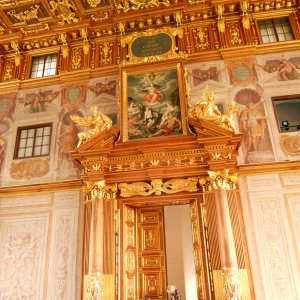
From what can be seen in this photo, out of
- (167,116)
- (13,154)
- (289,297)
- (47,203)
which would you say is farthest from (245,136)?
(13,154)

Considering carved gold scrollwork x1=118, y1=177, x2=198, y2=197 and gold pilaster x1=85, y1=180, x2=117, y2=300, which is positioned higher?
carved gold scrollwork x1=118, y1=177, x2=198, y2=197

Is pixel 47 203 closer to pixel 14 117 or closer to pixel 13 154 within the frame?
pixel 13 154

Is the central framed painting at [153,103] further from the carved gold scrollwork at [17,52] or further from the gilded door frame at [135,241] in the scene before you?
the carved gold scrollwork at [17,52]

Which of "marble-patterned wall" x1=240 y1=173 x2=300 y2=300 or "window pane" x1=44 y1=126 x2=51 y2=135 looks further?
"window pane" x1=44 y1=126 x2=51 y2=135

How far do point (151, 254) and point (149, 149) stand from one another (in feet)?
8.55

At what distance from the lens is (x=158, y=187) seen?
26.6ft

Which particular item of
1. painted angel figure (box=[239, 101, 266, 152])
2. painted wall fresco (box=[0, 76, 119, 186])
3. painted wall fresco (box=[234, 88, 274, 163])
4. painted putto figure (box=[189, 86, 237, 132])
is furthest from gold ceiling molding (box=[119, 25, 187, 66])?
painted angel figure (box=[239, 101, 266, 152])

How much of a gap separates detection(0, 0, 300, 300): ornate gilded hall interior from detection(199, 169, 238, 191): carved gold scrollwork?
0.08 ft

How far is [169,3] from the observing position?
1043cm

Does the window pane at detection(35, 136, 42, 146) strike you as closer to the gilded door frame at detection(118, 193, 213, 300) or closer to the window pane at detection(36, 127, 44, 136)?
the window pane at detection(36, 127, 44, 136)

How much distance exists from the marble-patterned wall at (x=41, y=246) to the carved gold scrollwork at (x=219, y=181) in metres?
3.24

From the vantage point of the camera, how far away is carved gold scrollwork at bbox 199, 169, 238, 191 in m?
7.76

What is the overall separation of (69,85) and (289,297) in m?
8.02

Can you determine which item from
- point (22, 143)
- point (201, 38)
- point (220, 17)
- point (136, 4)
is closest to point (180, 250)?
point (22, 143)
